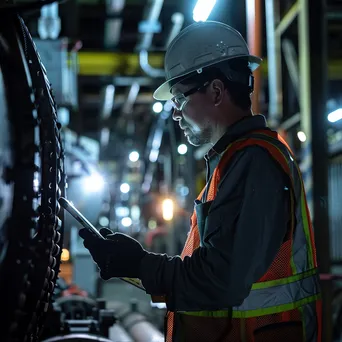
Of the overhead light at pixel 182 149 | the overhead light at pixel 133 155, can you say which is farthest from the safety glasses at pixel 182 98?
the overhead light at pixel 133 155

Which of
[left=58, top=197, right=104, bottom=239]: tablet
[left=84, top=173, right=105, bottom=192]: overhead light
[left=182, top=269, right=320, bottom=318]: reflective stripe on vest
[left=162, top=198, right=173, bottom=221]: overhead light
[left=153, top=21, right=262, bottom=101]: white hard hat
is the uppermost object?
[left=162, top=198, right=173, bottom=221]: overhead light

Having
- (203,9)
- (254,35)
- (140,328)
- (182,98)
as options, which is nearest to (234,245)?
(182,98)

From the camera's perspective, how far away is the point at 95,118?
1894 centimetres

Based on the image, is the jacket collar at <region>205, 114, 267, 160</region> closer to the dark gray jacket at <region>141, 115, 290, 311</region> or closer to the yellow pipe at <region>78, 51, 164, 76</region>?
the dark gray jacket at <region>141, 115, 290, 311</region>

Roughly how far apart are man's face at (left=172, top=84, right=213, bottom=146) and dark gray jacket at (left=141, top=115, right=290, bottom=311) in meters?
0.31

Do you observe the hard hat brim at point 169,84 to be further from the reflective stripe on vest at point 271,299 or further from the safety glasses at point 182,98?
the reflective stripe on vest at point 271,299

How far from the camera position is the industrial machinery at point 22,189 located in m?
1.80

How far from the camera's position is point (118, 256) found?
7.51ft

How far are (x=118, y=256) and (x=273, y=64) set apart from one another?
5489 mm

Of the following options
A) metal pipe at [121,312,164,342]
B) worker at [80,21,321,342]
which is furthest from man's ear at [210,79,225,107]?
metal pipe at [121,312,164,342]

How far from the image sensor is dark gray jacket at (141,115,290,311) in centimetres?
219

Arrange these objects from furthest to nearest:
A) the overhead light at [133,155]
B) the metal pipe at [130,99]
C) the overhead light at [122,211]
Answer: the overhead light at [122,211], the overhead light at [133,155], the metal pipe at [130,99]

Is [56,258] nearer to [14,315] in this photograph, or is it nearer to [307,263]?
[14,315]

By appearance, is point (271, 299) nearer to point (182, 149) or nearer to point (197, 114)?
point (197, 114)
